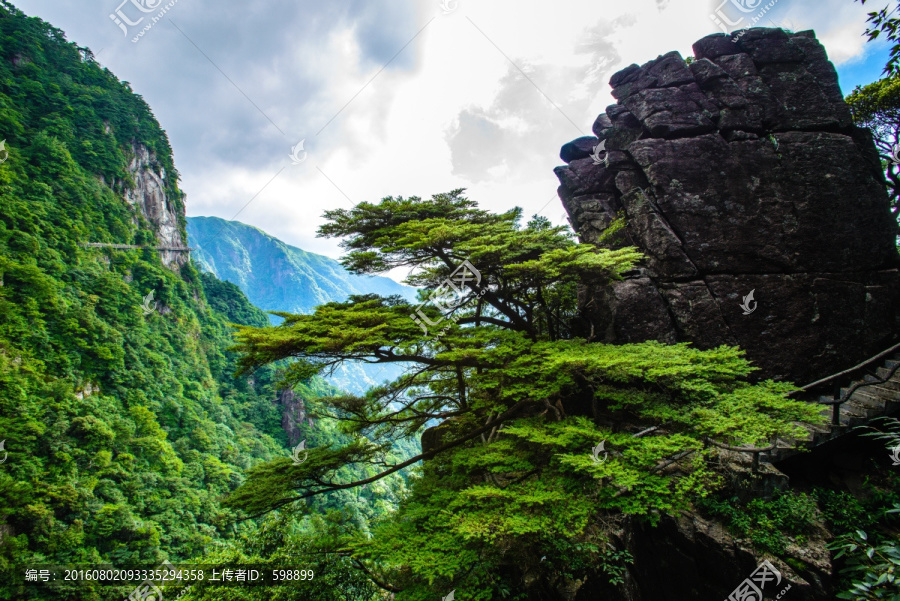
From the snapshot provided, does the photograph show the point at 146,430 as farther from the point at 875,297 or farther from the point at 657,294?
the point at 875,297

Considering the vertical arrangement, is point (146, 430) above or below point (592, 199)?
below

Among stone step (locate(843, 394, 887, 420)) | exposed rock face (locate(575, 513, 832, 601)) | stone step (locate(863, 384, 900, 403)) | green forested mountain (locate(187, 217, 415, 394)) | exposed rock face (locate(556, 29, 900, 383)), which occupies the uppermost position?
green forested mountain (locate(187, 217, 415, 394))

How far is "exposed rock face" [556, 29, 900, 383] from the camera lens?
7.44 m

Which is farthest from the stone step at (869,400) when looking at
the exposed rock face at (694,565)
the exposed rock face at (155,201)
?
the exposed rock face at (155,201)

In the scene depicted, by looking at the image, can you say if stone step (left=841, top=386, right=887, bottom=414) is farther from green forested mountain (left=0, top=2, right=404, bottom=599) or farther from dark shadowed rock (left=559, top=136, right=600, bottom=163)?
green forested mountain (left=0, top=2, right=404, bottom=599)

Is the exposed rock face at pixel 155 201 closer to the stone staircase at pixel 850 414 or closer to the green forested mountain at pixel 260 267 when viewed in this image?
the stone staircase at pixel 850 414

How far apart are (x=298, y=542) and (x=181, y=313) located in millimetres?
47422

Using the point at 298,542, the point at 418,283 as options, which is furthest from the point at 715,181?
the point at 298,542

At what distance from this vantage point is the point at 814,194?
777 cm

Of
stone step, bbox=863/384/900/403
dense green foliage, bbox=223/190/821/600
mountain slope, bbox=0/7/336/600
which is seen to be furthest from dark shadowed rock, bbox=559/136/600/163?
mountain slope, bbox=0/7/336/600

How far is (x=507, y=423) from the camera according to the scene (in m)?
6.25

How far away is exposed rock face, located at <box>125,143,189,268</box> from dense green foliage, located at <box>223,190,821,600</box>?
54.4m

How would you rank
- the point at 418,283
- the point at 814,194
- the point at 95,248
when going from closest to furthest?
the point at 418,283, the point at 814,194, the point at 95,248

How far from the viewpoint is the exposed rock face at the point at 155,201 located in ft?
155
